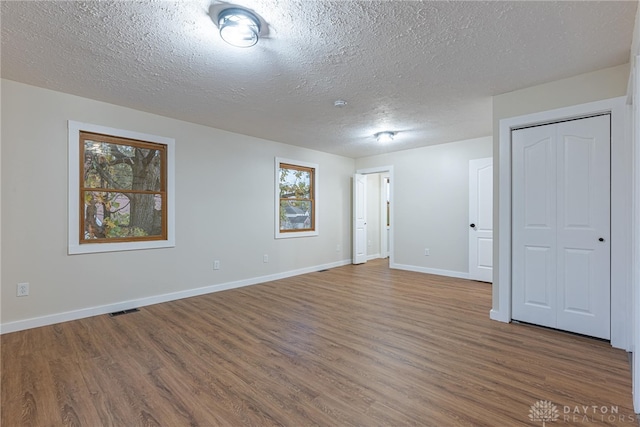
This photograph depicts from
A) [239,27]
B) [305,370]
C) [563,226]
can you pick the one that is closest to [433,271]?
[563,226]

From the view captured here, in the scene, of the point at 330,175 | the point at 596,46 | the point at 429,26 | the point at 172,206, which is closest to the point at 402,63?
the point at 429,26

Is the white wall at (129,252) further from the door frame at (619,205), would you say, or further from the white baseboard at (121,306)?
the door frame at (619,205)

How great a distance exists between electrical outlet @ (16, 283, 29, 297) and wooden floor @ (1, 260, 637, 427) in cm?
36

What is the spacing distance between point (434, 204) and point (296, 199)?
2624mm

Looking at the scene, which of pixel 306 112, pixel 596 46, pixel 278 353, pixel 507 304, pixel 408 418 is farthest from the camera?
pixel 306 112

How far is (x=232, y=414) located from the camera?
5.52ft

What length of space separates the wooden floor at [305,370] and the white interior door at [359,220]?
3.13 metres

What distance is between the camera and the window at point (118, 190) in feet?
10.5

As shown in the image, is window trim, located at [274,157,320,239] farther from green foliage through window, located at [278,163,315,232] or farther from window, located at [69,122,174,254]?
window, located at [69,122,174,254]

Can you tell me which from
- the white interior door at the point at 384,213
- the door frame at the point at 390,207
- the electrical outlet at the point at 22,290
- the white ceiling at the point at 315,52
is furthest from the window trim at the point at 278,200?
the electrical outlet at the point at 22,290

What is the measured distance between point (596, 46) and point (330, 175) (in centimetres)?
449

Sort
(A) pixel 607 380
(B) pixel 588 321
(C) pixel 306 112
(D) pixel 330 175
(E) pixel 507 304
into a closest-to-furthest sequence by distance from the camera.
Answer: (A) pixel 607 380, (B) pixel 588 321, (E) pixel 507 304, (C) pixel 306 112, (D) pixel 330 175

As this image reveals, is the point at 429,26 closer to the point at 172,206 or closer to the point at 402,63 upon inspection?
the point at 402,63

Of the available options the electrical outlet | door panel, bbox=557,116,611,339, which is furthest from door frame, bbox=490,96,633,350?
the electrical outlet
